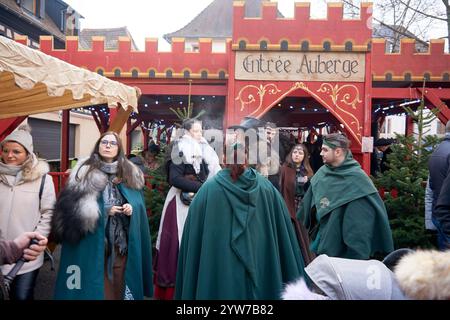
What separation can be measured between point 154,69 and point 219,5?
107ft

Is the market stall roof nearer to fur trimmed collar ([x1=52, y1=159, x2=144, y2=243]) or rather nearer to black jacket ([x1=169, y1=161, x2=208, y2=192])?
fur trimmed collar ([x1=52, y1=159, x2=144, y2=243])

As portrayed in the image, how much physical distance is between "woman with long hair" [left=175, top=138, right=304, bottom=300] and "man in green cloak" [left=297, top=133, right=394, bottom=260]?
29.2 inches

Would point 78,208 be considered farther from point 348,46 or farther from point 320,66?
point 348,46

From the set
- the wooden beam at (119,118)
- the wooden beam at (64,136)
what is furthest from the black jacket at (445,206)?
the wooden beam at (64,136)

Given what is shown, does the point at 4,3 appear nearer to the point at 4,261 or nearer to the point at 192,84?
the point at 192,84

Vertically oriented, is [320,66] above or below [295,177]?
above

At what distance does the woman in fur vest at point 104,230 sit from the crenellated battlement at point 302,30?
4475 mm

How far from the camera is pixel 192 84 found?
8609mm

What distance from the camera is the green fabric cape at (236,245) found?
99.6 inches

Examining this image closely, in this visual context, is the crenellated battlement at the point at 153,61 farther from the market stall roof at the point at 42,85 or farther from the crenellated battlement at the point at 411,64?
the crenellated battlement at the point at 411,64

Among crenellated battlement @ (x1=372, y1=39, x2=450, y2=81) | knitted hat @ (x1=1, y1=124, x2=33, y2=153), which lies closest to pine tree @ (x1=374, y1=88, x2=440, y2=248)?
crenellated battlement @ (x1=372, y1=39, x2=450, y2=81)

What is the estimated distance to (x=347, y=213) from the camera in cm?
336

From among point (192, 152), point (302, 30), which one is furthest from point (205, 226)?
point (302, 30)

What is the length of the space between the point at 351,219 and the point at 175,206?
1.85 meters
